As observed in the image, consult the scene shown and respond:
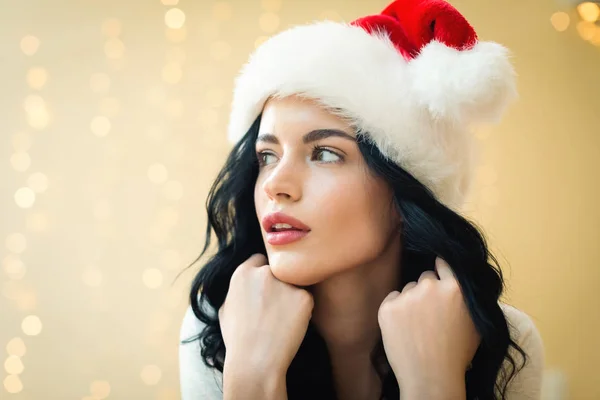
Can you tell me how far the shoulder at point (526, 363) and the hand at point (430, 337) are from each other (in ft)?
0.71

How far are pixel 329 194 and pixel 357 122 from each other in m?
0.13

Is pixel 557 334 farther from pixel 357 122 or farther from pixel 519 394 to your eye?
pixel 357 122

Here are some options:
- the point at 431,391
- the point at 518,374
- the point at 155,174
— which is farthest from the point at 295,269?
the point at 155,174

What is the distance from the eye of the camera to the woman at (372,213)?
89 centimetres

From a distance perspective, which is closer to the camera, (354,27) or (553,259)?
(354,27)

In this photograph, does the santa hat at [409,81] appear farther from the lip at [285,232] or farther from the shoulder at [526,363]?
the shoulder at [526,363]

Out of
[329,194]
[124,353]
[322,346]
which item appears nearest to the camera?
[329,194]

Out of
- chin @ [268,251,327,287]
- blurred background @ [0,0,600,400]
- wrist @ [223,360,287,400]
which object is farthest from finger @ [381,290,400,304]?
blurred background @ [0,0,600,400]

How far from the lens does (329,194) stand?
894 millimetres

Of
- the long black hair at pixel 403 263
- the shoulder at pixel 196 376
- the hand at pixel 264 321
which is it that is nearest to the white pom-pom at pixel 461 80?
the long black hair at pixel 403 263

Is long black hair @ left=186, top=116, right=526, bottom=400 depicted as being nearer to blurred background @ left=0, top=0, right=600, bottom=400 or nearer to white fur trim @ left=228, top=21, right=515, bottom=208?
white fur trim @ left=228, top=21, right=515, bottom=208

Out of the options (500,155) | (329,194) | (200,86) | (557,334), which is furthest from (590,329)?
(200,86)

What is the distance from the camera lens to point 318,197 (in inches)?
35.2

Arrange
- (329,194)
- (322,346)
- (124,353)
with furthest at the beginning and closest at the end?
(124,353) < (322,346) < (329,194)
